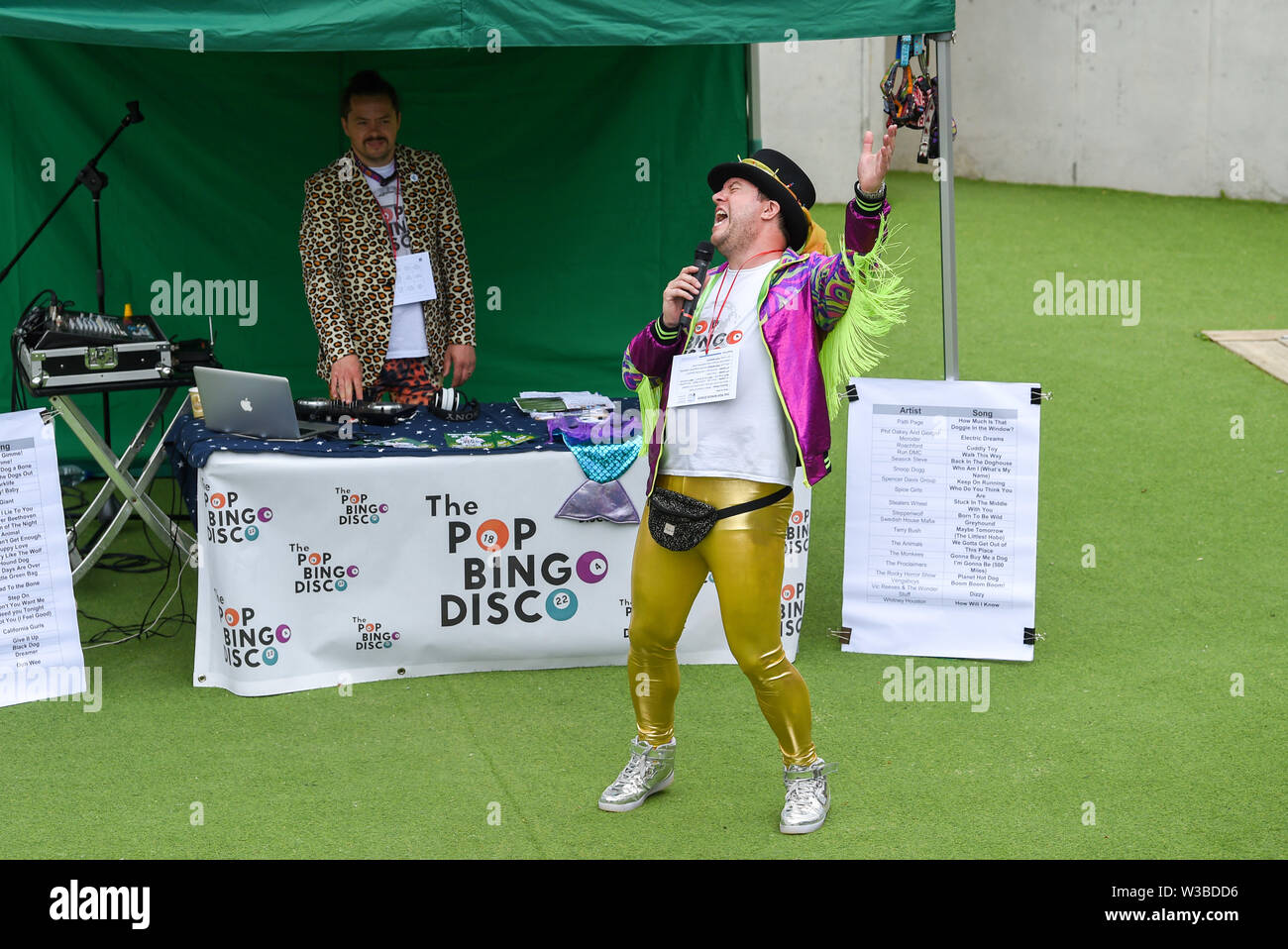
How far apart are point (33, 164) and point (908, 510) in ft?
12.3

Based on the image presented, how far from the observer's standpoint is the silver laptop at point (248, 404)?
4230 millimetres

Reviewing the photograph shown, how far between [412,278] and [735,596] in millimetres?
2102

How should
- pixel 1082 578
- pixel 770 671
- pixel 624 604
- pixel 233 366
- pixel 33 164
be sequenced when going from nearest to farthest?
pixel 770 671 → pixel 624 604 → pixel 1082 578 → pixel 33 164 → pixel 233 366

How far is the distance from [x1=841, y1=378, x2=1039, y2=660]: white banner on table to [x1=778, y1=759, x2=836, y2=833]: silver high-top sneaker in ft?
3.85

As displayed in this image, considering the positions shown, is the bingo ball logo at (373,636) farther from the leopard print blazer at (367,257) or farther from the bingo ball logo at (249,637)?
the leopard print blazer at (367,257)

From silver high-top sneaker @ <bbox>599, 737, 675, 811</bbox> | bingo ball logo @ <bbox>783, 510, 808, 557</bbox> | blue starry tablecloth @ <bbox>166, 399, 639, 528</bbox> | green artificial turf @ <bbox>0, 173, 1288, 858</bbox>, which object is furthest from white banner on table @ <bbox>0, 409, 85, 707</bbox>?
bingo ball logo @ <bbox>783, 510, 808, 557</bbox>

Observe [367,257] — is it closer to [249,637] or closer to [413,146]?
[249,637]

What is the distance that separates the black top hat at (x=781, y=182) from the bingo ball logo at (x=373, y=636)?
5.79 ft

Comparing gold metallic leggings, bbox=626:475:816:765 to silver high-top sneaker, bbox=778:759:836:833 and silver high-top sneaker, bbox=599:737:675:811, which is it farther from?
silver high-top sneaker, bbox=599:737:675:811

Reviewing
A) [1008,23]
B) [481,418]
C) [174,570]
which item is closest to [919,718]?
[481,418]

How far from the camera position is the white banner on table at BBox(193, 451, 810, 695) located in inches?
165

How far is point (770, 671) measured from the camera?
10.9 ft

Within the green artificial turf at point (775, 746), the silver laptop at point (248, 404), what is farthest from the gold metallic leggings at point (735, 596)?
the silver laptop at point (248, 404)

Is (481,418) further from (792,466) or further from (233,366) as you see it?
(233,366)
